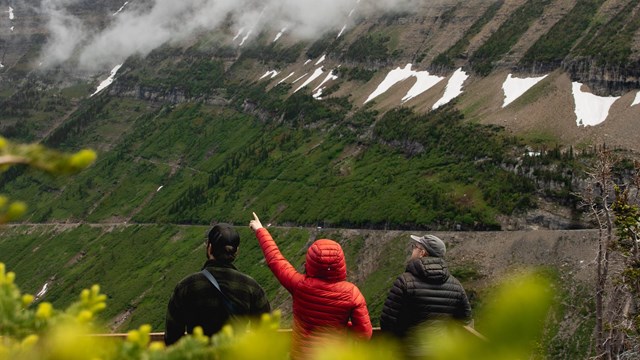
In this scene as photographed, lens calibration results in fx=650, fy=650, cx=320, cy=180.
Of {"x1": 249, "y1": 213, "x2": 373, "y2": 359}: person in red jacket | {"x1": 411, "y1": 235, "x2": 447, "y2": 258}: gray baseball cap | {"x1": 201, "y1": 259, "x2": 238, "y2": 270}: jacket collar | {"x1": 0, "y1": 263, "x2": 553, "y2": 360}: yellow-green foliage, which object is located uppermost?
{"x1": 0, "y1": 263, "x2": 553, "y2": 360}: yellow-green foliage

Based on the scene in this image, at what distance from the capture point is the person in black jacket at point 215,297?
8.91 metres

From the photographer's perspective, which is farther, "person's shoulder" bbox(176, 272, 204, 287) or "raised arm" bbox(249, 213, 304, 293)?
"raised arm" bbox(249, 213, 304, 293)

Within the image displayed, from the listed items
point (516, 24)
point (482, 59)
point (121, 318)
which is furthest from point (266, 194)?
point (516, 24)

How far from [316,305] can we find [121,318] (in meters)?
164

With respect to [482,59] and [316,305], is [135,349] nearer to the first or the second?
[316,305]

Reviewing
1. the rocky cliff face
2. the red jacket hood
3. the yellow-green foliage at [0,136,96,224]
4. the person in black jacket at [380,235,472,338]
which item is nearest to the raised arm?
the red jacket hood

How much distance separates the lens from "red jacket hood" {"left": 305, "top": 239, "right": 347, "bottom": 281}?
349 inches

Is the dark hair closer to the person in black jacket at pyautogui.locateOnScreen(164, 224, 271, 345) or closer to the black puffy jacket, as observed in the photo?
the person in black jacket at pyautogui.locateOnScreen(164, 224, 271, 345)

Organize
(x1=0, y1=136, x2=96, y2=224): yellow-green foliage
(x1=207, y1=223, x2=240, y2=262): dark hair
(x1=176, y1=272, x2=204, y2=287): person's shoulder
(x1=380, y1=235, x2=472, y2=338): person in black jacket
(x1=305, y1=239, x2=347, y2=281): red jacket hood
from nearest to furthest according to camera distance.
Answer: (x1=0, y1=136, x2=96, y2=224): yellow-green foliage, (x1=305, y1=239, x2=347, y2=281): red jacket hood, (x1=176, y1=272, x2=204, y2=287): person's shoulder, (x1=207, y1=223, x2=240, y2=262): dark hair, (x1=380, y1=235, x2=472, y2=338): person in black jacket

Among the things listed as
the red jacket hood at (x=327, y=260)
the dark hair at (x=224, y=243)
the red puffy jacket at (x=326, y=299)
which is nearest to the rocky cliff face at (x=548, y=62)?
the red puffy jacket at (x=326, y=299)

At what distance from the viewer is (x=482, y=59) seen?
581ft

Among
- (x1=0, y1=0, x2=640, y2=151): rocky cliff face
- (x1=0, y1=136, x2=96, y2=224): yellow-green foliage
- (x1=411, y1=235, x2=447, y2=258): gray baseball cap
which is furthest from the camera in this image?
(x1=0, y1=0, x2=640, y2=151): rocky cliff face

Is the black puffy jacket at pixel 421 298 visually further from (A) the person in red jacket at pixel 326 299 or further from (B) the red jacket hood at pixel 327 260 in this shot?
(B) the red jacket hood at pixel 327 260

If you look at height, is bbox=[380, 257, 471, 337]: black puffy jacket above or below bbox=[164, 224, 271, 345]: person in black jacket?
below
